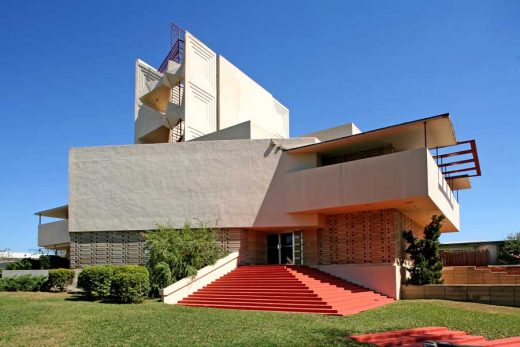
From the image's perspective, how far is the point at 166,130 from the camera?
32.4 m

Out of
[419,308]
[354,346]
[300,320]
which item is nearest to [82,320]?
[300,320]

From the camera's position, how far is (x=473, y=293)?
17344mm

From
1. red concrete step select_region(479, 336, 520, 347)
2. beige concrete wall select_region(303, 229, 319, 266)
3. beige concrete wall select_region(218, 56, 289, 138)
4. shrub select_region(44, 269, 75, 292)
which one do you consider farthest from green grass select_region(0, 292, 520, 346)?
beige concrete wall select_region(218, 56, 289, 138)

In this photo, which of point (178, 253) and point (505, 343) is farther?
point (178, 253)

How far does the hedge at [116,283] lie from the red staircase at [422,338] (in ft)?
29.6

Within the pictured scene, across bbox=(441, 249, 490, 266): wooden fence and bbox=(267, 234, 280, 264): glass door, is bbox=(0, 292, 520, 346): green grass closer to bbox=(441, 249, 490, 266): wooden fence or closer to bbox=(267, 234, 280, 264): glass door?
bbox=(267, 234, 280, 264): glass door

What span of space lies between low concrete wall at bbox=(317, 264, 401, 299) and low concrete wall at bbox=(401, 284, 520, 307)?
2.50 feet

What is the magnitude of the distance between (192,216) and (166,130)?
11.2 meters

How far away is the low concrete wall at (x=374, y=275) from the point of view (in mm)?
19250

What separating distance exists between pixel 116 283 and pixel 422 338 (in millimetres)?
10833

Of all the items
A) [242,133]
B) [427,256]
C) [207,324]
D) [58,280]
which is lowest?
[207,324]

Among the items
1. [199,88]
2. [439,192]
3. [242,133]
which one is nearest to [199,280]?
Answer: [242,133]

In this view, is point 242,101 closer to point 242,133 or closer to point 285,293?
point 242,133

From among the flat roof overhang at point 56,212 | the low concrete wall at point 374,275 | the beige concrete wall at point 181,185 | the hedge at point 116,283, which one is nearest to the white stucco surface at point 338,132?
the beige concrete wall at point 181,185
